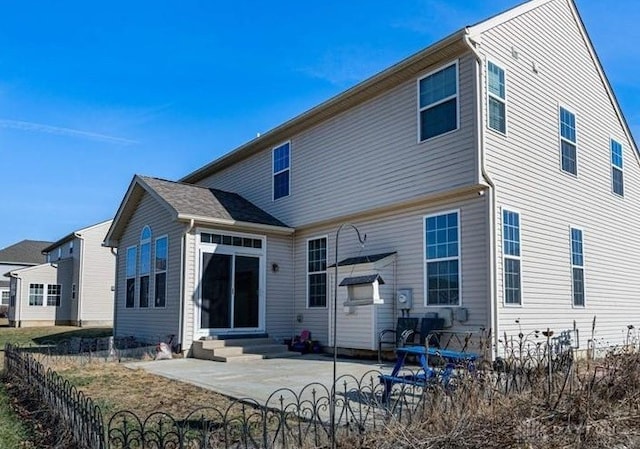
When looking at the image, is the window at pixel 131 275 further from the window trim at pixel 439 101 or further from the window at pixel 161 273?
the window trim at pixel 439 101

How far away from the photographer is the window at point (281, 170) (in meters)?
15.5

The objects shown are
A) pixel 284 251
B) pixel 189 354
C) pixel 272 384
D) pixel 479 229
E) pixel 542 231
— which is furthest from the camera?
pixel 284 251

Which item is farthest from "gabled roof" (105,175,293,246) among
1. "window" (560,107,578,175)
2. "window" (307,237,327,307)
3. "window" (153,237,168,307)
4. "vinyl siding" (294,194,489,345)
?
"window" (560,107,578,175)

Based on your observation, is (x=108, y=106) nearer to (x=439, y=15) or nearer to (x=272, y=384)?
(x=439, y=15)

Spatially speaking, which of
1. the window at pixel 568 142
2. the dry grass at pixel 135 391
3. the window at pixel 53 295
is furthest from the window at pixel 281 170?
the window at pixel 53 295

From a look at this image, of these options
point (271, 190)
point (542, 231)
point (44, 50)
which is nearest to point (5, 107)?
point (44, 50)

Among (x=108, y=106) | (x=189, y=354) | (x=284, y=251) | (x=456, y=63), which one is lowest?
(x=189, y=354)

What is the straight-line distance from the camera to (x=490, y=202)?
32.9ft

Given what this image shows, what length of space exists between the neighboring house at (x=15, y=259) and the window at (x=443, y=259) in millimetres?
41531

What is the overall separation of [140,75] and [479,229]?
11751mm

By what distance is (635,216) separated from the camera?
1593 cm

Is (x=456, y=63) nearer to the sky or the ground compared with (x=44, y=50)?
nearer to the ground

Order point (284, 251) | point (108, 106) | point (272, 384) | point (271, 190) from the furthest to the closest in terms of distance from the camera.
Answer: point (108, 106) < point (271, 190) < point (284, 251) < point (272, 384)

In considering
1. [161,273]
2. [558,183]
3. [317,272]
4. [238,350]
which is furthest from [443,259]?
[161,273]
